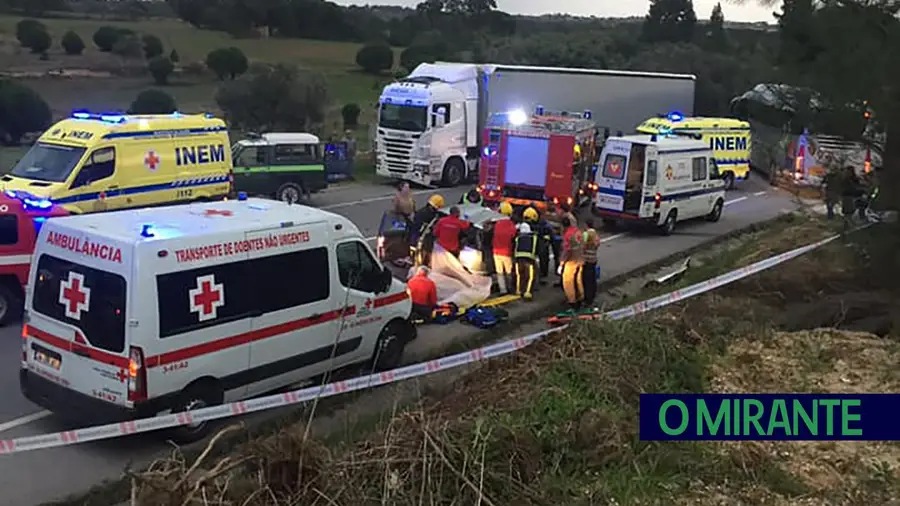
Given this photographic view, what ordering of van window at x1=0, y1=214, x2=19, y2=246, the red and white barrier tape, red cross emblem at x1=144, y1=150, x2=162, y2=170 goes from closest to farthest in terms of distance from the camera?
1. the red and white barrier tape
2. van window at x1=0, y1=214, x2=19, y2=246
3. red cross emblem at x1=144, y1=150, x2=162, y2=170

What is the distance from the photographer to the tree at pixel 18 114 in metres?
30.1

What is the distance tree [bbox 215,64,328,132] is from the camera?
118ft

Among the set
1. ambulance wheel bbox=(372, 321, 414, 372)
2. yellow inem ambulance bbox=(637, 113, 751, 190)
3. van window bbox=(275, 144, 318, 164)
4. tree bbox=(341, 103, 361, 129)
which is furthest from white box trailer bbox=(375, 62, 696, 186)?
ambulance wheel bbox=(372, 321, 414, 372)

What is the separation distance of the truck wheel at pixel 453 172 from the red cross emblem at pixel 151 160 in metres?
11.3

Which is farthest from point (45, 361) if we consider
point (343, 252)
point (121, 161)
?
point (121, 161)

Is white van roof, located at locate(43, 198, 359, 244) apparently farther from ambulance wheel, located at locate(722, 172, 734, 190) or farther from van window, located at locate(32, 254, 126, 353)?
ambulance wheel, located at locate(722, 172, 734, 190)

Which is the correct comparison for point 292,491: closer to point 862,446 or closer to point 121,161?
point 862,446

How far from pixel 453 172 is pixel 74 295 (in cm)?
2018

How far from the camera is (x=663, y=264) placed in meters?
18.6

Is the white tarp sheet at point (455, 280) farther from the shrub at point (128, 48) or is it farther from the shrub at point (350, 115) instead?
the shrub at point (128, 48)

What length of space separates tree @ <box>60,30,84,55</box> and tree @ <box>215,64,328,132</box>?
18237 mm

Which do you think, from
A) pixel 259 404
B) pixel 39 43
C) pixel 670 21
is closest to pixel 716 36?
pixel 670 21

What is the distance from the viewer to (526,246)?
1446 centimetres

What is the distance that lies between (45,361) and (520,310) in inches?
286
